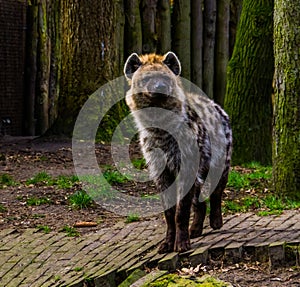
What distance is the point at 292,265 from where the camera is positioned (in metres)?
5.95

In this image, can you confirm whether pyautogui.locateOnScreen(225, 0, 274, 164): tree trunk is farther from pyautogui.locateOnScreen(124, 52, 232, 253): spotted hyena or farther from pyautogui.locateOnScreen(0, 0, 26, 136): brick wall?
pyautogui.locateOnScreen(0, 0, 26, 136): brick wall

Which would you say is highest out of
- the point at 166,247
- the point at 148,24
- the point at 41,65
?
the point at 148,24

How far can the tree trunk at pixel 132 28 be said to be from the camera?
13234 millimetres

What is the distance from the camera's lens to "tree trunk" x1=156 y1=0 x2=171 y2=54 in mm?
14031

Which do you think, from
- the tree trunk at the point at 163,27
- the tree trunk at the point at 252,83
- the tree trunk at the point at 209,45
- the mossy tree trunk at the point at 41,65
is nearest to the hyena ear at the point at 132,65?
the tree trunk at the point at 252,83

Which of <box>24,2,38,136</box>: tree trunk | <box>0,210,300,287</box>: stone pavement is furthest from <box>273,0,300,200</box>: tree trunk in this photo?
<box>24,2,38,136</box>: tree trunk

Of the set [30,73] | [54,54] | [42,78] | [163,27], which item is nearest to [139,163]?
[163,27]

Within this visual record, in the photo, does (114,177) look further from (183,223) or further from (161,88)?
(161,88)

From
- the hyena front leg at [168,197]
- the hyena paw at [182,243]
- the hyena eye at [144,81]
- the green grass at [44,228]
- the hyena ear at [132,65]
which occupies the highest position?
the hyena ear at [132,65]

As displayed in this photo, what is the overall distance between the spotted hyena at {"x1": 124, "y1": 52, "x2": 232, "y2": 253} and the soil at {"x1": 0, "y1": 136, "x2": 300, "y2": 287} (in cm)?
58

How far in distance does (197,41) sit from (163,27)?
3.19 ft

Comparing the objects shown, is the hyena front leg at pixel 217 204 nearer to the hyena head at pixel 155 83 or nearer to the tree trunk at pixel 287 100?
the hyena head at pixel 155 83

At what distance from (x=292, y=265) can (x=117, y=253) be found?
4.81ft

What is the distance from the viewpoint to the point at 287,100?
7.75 meters
